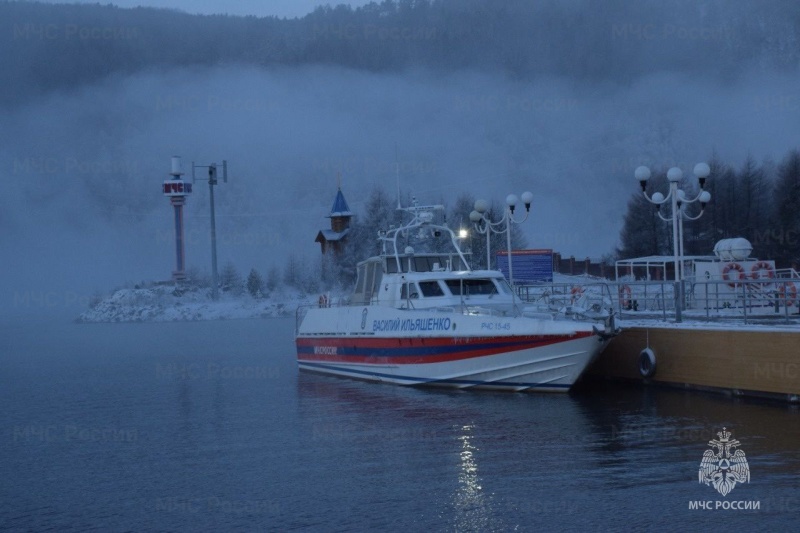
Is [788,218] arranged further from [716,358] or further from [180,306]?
[180,306]

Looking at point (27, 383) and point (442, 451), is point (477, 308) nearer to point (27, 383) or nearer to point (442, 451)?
point (442, 451)

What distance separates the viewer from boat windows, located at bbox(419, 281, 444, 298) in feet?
91.3

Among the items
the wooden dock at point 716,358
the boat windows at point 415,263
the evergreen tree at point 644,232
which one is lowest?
the wooden dock at point 716,358

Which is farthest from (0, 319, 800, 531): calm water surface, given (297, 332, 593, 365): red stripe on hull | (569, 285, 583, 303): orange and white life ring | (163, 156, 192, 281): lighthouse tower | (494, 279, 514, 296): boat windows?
(163, 156, 192, 281): lighthouse tower

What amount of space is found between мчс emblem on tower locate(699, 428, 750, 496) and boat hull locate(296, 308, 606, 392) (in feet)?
19.6

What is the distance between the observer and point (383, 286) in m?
29.2

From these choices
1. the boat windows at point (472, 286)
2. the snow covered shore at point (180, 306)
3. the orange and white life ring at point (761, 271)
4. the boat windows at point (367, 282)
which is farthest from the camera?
the snow covered shore at point (180, 306)

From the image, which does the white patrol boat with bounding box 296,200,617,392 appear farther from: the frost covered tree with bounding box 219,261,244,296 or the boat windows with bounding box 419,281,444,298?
the frost covered tree with bounding box 219,261,244,296

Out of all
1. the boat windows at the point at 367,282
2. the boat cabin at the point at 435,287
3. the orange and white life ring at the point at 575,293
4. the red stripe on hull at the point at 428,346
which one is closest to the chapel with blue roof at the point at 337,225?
the red stripe on hull at the point at 428,346

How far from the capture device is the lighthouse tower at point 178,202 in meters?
139

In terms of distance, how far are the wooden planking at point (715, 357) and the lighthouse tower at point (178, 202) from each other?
118752 millimetres

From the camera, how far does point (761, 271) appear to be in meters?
34.2

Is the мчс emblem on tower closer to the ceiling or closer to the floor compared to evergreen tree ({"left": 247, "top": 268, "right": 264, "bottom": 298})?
closer to the floor

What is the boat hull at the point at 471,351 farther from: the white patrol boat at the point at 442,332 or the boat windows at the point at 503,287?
the boat windows at the point at 503,287
